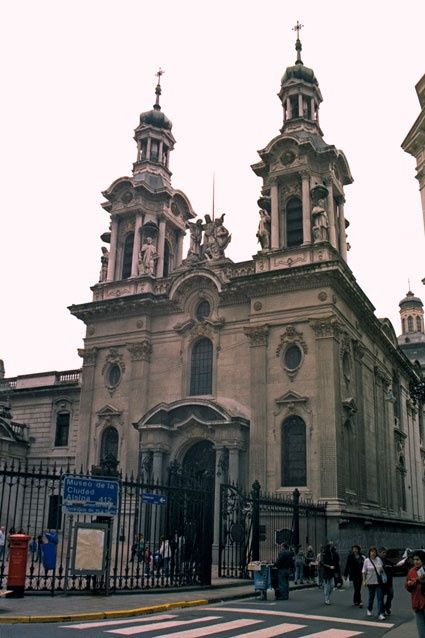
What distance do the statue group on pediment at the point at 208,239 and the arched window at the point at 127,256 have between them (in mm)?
5630

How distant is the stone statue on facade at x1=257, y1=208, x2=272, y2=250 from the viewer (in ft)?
126

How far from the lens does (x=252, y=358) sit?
35750mm

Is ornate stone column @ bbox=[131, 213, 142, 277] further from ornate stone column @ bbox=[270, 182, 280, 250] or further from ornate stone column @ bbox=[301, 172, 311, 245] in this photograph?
ornate stone column @ bbox=[301, 172, 311, 245]

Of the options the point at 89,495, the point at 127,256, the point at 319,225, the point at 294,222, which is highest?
the point at 127,256

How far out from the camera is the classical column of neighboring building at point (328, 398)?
3158cm

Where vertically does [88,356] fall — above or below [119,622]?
above

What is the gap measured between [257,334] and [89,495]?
19929 millimetres

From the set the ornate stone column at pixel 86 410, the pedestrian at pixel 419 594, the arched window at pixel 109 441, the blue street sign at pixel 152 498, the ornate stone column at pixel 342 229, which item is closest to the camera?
the pedestrian at pixel 419 594

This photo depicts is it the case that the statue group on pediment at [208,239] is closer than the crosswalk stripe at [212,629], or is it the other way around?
the crosswalk stripe at [212,629]

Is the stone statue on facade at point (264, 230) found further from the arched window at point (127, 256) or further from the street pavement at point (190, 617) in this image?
the street pavement at point (190, 617)

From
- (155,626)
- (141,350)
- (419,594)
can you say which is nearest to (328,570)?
(155,626)

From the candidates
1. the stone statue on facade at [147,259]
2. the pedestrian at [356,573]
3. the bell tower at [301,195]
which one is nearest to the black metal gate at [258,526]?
the pedestrian at [356,573]

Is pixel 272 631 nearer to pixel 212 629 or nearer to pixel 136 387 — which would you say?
pixel 212 629

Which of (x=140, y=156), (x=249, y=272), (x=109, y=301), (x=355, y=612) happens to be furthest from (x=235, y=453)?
(x=140, y=156)
